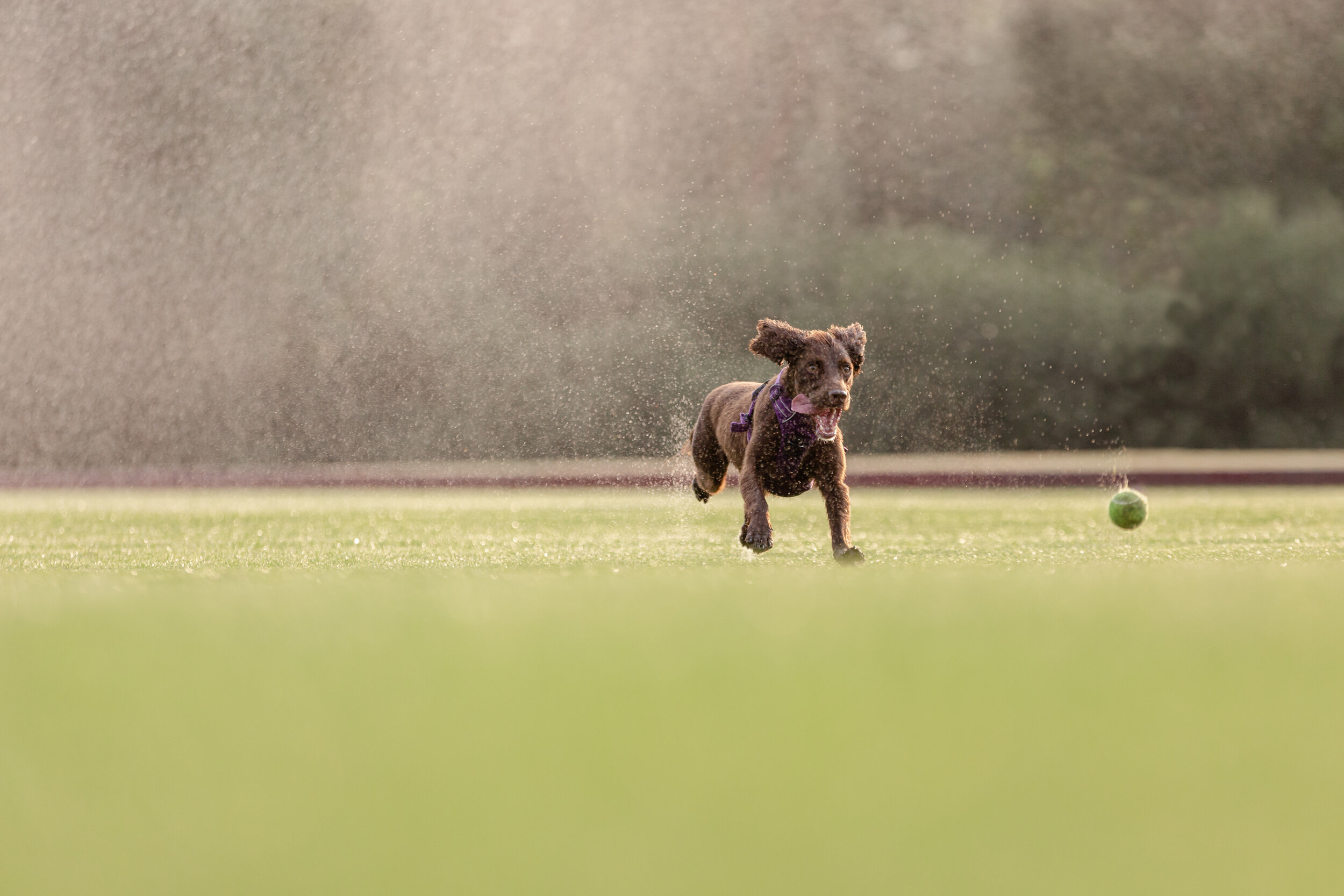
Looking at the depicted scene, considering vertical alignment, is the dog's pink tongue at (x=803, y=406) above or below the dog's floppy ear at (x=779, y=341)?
below

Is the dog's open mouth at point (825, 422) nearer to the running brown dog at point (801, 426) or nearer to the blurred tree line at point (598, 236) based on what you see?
the running brown dog at point (801, 426)

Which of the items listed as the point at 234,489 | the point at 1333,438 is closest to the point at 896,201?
the point at 1333,438

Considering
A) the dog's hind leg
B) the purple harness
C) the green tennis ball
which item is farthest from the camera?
the green tennis ball

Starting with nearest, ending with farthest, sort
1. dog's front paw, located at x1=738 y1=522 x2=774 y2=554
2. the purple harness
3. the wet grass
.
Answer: dog's front paw, located at x1=738 y1=522 x2=774 y2=554 < the purple harness < the wet grass

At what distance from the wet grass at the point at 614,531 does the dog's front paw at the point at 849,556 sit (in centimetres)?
12

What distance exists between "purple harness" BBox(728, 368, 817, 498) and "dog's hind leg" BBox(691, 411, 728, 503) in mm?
959

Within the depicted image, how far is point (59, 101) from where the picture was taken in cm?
1503

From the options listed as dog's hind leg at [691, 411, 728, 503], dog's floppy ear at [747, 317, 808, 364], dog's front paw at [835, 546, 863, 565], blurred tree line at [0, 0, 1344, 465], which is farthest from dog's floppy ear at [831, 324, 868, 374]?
blurred tree line at [0, 0, 1344, 465]

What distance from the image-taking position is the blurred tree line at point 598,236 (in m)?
14.3

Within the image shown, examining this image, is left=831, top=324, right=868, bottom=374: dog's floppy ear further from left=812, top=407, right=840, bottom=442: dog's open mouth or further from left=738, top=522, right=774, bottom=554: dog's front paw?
left=738, top=522, right=774, bottom=554: dog's front paw

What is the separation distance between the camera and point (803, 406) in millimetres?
5289

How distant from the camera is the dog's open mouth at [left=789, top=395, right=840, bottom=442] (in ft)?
17.3

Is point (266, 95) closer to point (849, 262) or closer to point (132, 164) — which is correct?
point (132, 164)

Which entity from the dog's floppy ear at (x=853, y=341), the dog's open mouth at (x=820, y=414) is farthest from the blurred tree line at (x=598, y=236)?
the dog's open mouth at (x=820, y=414)
